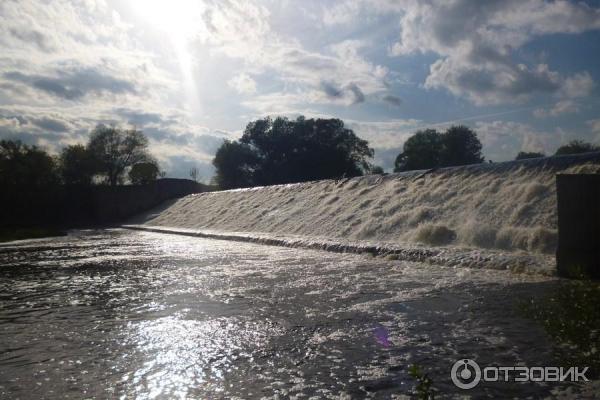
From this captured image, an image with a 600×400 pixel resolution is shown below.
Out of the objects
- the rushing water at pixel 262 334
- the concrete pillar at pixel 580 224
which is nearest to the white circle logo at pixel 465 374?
the rushing water at pixel 262 334

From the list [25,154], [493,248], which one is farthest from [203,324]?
[25,154]

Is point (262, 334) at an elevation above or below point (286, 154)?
below

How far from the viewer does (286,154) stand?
159 feet

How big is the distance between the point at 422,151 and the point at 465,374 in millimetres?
55166

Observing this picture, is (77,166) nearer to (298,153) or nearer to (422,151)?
(298,153)

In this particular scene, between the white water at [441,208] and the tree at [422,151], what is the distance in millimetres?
40226

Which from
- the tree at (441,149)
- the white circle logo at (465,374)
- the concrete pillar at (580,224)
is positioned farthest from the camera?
the tree at (441,149)

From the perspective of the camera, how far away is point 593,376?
7.72 ft

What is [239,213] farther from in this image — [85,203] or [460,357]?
[85,203]

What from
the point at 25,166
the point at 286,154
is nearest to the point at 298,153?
the point at 286,154

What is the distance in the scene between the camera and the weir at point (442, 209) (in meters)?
8.02

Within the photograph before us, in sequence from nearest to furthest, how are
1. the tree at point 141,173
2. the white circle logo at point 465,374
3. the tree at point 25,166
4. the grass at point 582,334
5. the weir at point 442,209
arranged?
the white circle logo at point 465,374 < the grass at point 582,334 < the weir at point 442,209 < the tree at point 25,166 < the tree at point 141,173

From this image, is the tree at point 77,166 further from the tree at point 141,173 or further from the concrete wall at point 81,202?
the tree at point 141,173

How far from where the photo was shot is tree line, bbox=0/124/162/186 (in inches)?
1230
